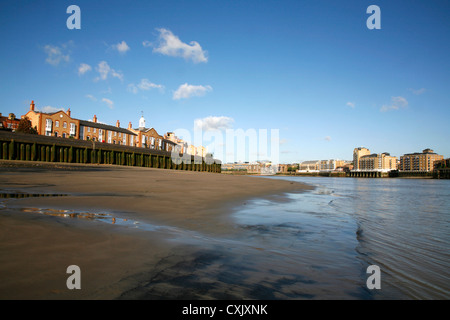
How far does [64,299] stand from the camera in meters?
1.87

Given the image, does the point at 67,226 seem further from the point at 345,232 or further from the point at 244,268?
the point at 345,232

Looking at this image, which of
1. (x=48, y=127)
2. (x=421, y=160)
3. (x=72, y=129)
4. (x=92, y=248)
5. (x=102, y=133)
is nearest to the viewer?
(x=92, y=248)

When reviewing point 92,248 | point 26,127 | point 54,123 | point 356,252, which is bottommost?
point 356,252

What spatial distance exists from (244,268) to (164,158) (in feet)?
131

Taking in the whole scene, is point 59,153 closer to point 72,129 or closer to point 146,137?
point 72,129

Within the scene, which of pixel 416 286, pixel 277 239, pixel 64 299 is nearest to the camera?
pixel 64 299

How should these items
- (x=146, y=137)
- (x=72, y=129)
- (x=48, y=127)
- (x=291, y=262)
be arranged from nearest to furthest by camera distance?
(x=291, y=262), (x=48, y=127), (x=72, y=129), (x=146, y=137)

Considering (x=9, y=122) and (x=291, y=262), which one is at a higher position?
(x=9, y=122)

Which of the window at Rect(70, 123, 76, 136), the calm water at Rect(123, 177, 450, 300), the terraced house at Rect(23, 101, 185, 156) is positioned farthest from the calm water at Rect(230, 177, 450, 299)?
the window at Rect(70, 123, 76, 136)

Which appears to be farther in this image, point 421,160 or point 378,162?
point 378,162

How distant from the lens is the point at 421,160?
17550cm

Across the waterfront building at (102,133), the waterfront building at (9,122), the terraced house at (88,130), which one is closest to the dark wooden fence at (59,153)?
the terraced house at (88,130)

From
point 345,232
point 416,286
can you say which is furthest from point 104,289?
point 345,232

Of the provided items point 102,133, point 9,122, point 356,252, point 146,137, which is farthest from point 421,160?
point 9,122
